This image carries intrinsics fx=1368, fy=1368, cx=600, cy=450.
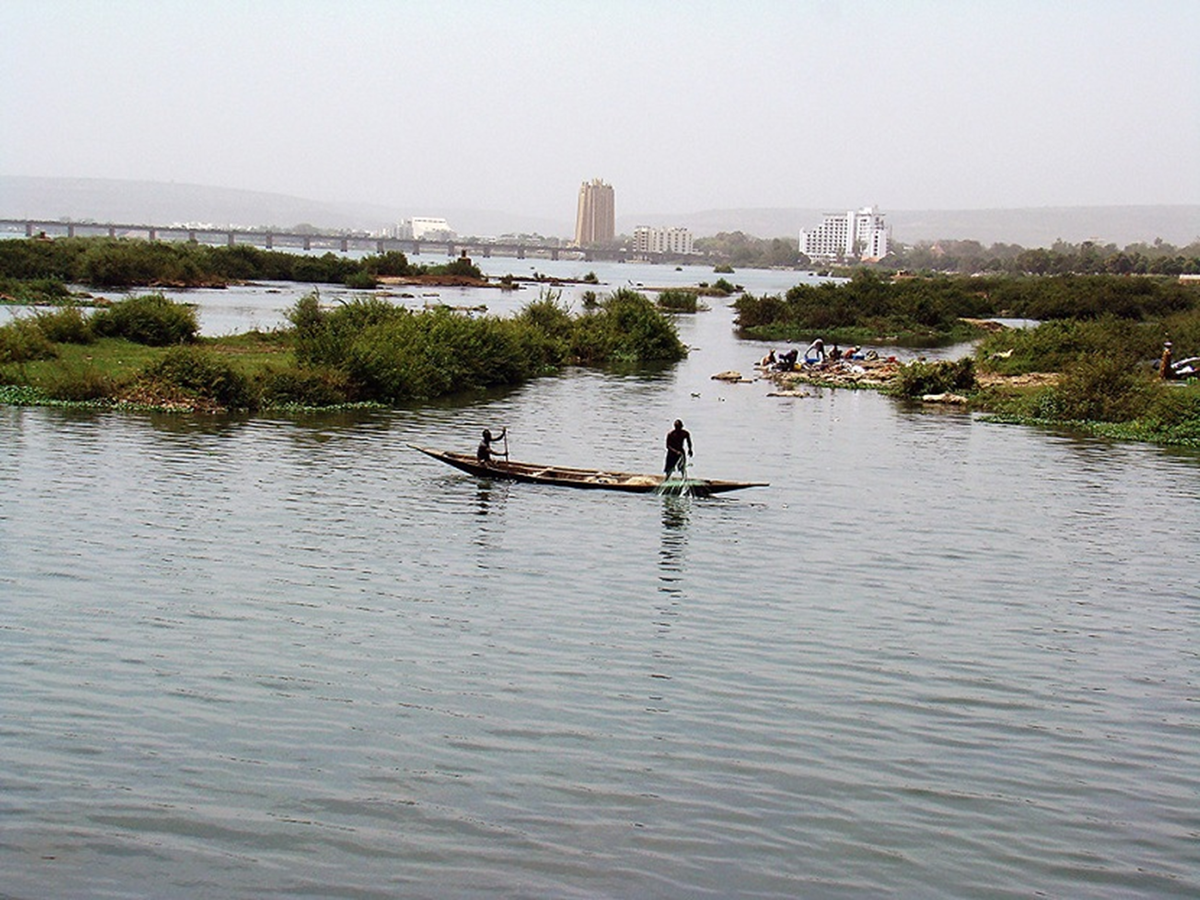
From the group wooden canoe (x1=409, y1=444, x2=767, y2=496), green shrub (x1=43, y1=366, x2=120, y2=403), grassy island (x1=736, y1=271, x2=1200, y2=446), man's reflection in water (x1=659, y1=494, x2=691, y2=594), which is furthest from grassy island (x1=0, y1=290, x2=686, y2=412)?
man's reflection in water (x1=659, y1=494, x2=691, y2=594)

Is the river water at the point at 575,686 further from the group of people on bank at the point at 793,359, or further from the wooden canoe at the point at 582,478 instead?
the group of people on bank at the point at 793,359

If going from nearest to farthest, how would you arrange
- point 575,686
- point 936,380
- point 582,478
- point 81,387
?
1. point 575,686
2. point 582,478
3. point 81,387
4. point 936,380

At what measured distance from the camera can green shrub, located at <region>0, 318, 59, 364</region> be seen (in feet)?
128

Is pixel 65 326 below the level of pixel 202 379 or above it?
above

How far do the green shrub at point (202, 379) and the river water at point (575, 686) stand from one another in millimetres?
6132

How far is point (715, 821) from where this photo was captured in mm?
11773

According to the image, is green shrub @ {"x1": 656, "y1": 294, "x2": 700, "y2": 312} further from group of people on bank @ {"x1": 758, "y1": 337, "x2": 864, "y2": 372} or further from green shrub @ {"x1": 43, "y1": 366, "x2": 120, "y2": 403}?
green shrub @ {"x1": 43, "y1": 366, "x2": 120, "y2": 403}

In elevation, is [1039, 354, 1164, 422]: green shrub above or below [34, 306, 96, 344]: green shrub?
below

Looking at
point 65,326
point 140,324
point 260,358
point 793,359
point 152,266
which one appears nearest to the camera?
point 65,326

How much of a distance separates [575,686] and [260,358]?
3117 cm

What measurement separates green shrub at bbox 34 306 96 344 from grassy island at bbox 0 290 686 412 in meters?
0.04

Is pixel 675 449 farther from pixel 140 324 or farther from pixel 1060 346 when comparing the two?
pixel 1060 346

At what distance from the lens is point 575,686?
15422 mm

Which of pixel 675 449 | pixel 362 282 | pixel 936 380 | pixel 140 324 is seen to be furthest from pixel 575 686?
pixel 362 282
